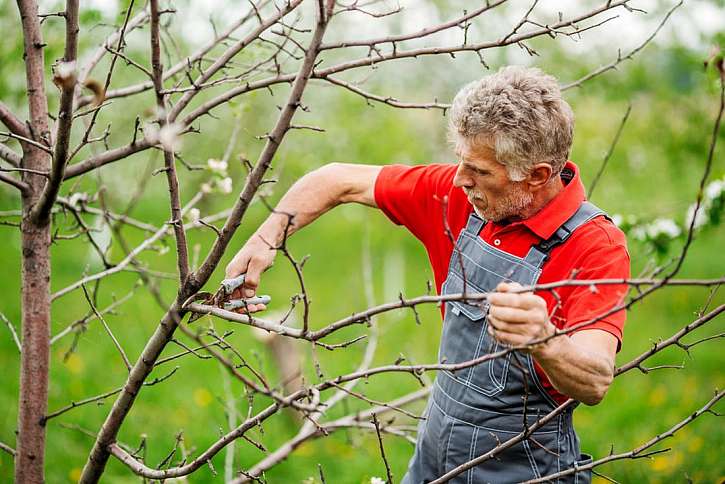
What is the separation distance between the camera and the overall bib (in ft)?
7.03

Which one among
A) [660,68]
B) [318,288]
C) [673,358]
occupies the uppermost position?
[660,68]

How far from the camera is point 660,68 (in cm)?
680

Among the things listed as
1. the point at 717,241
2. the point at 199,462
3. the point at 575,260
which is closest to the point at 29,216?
the point at 199,462

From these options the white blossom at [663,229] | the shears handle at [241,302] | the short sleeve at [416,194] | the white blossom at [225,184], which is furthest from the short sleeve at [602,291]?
the white blossom at [663,229]

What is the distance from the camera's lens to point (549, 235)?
212 centimetres

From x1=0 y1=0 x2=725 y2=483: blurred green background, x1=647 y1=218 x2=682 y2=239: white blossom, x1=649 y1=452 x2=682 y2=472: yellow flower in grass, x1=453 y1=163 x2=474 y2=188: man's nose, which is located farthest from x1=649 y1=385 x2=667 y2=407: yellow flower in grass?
x1=453 y1=163 x2=474 y2=188: man's nose

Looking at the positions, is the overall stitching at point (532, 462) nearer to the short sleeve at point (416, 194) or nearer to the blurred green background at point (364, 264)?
the blurred green background at point (364, 264)

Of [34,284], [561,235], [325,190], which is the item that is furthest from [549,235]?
[34,284]

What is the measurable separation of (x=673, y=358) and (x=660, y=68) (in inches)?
112

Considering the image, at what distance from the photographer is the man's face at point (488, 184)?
2152mm

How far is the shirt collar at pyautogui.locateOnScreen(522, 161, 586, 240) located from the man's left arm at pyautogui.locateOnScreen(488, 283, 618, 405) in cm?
42

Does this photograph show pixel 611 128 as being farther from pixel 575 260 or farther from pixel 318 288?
pixel 575 260

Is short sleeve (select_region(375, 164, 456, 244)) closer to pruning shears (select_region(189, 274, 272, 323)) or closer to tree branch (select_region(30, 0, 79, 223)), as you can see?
pruning shears (select_region(189, 274, 272, 323))

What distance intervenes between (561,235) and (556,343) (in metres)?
0.56
